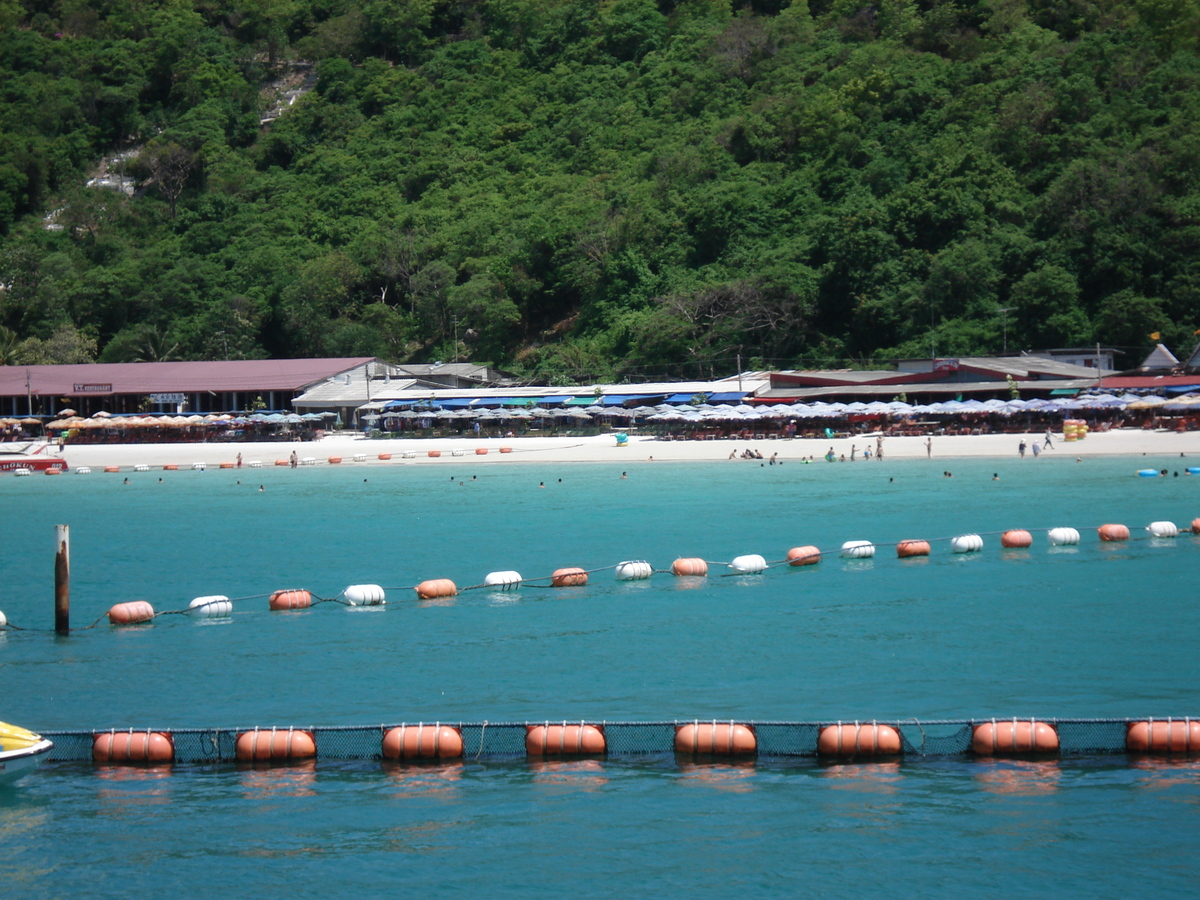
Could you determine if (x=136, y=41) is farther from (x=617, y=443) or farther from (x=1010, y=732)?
(x=1010, y=732)

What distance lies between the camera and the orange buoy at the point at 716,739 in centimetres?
1650

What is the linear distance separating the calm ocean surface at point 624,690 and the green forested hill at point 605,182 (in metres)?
Result: 36.0

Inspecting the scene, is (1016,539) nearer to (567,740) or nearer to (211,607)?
(567,740)

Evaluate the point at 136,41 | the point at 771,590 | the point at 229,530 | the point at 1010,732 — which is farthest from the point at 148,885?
the point at 136,41

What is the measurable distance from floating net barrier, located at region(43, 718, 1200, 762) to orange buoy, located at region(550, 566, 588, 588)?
11.8 metres

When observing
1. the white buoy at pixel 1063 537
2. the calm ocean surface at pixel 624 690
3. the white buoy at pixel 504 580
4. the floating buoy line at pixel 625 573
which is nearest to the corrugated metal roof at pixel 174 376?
the calm ocean surface at pixel 624 690

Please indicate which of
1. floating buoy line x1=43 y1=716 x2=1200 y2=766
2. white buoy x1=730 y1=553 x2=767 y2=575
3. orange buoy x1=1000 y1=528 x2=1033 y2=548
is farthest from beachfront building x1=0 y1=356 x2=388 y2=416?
floating buoy line x1=43 y1=716 x2=1200 y2=766

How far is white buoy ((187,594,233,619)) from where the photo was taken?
27.3 metres

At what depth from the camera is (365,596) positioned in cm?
2820

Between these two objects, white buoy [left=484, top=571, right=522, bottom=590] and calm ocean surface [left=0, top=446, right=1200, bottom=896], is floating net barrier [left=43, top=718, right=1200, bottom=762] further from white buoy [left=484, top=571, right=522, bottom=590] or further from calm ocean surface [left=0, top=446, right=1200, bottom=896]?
white buoy [left=484, top=571, right=522, bottom=590]

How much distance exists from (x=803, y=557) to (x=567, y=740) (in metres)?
15.3

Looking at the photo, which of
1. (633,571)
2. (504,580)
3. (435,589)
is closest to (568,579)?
(504,580)

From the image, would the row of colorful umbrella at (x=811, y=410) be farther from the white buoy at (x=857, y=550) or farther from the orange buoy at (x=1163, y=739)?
the orange buoy at (x=1163, y=739)

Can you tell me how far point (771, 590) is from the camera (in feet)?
93.4
